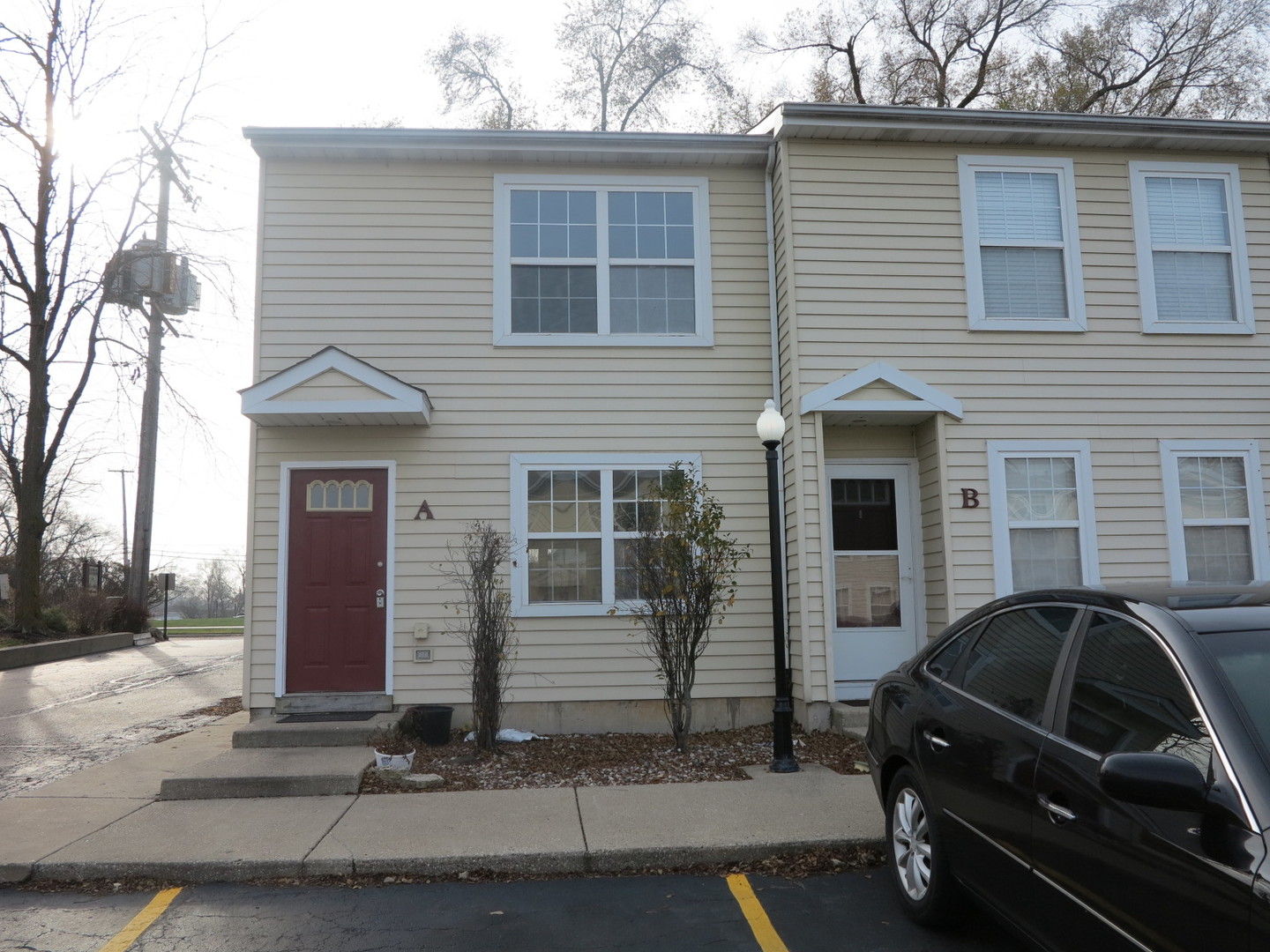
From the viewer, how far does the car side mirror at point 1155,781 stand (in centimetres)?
251

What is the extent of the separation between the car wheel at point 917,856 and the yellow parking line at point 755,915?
2.05 ft

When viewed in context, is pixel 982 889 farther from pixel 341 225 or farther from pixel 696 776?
pixel 341 225

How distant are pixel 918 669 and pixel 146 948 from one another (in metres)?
3.80

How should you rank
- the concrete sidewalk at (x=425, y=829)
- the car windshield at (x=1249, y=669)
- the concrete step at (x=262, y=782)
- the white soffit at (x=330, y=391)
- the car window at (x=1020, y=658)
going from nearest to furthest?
the car windshield at (x=1249, y=669)
the car window at (x=1020, y=658)
the concrete sidewalk at (x=425, y=829)
the concrete step at (x=262, y=782)
the white soffit at (x=330, y=391)

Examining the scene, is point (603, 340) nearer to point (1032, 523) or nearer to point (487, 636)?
point (487, 636)

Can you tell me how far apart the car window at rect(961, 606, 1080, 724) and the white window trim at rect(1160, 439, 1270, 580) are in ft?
20.0

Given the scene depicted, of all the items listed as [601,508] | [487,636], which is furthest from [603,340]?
[487,636]

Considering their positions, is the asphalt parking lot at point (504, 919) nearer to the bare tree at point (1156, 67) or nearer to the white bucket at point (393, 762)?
the white bucket at point (393, 762)

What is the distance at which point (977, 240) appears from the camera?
9312mm

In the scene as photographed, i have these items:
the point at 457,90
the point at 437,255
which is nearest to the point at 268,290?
the point at 437,255

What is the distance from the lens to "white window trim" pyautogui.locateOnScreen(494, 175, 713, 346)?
30.6 feet

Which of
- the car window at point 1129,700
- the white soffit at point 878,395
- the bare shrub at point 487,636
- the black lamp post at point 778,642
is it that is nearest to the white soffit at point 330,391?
the bare shrub at point 487,636

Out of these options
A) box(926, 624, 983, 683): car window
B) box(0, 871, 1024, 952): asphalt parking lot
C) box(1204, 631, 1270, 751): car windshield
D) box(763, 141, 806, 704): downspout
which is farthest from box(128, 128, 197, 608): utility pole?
box(1204, 631, 1270, 751): car windshield

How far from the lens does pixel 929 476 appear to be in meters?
9.20
